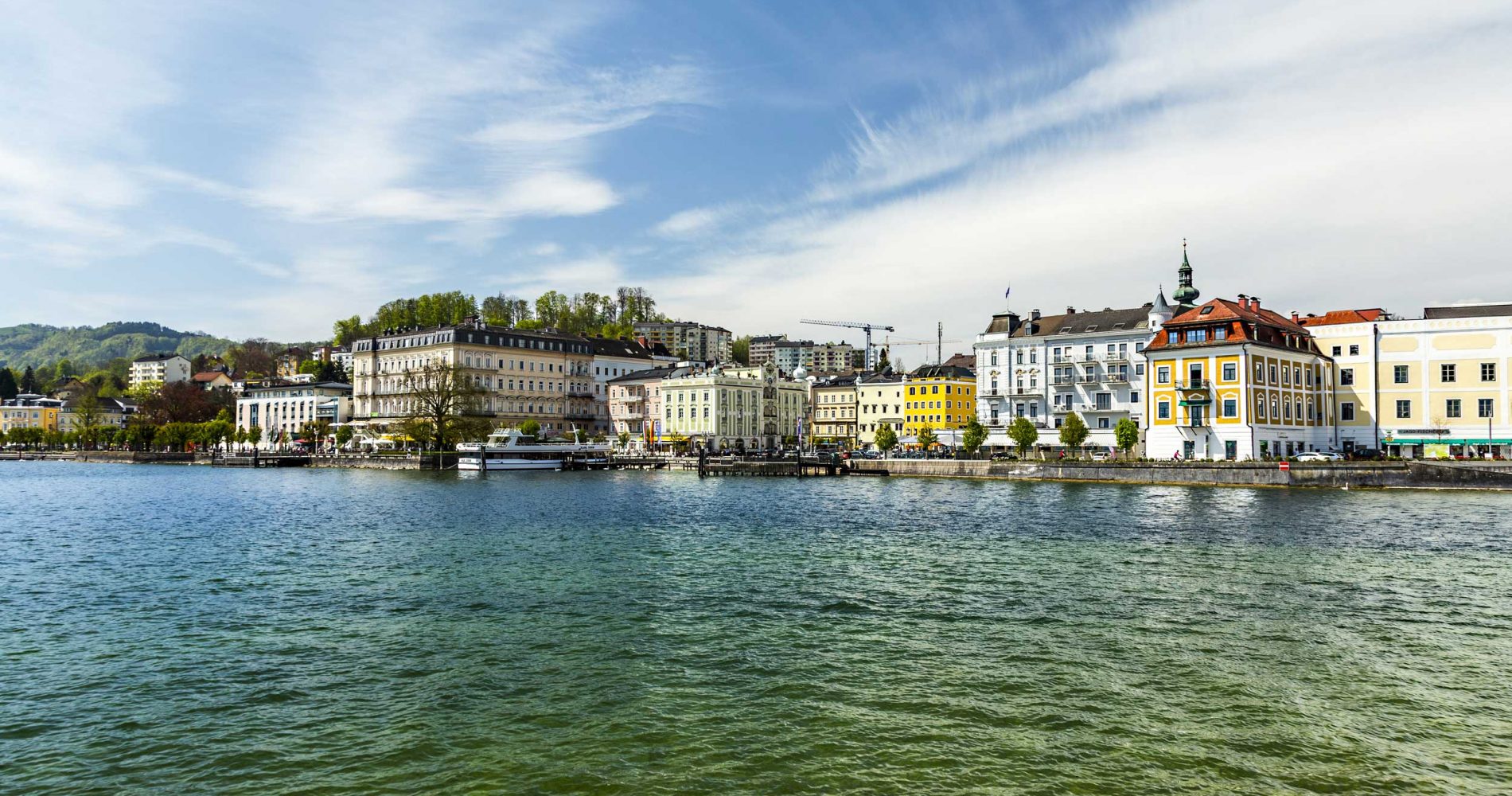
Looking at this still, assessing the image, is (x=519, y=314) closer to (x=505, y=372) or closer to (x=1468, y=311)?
(x=505, y=372)

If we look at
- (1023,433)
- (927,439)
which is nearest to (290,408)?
(927,439)

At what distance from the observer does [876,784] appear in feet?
35.2

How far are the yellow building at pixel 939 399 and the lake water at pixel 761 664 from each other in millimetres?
79871

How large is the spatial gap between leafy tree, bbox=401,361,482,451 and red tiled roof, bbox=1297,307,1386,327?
84325 mm

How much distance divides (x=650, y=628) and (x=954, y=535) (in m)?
19.4

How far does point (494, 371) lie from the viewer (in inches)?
4968

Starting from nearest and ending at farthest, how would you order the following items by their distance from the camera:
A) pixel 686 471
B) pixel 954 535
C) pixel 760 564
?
pixel 760 564 → pixel 954 535 → pixel 686 471

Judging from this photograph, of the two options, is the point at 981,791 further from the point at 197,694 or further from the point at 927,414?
the point at 927,414

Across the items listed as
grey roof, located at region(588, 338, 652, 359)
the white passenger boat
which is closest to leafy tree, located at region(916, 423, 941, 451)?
the white passenger boat

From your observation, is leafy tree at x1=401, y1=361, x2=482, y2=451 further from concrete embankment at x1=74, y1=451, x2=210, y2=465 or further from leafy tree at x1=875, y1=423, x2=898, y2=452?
leafy tree at x1=875, y1=423, x2=898, y2=452

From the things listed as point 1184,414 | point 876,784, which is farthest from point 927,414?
point 876,784

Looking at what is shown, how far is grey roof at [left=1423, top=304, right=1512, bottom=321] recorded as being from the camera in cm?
6744

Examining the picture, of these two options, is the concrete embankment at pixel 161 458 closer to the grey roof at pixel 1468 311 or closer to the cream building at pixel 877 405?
the cream building at pixel 877 405

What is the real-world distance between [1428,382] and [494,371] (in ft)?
334
